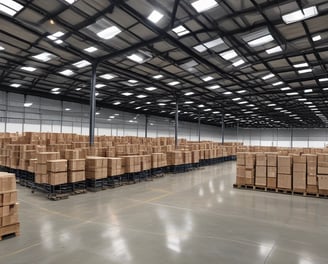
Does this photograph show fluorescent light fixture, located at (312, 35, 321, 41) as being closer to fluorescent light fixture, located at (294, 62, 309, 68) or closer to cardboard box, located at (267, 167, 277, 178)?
fluorescent light fixture, located at (294, 62, 309, 68)

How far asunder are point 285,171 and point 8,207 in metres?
9.44

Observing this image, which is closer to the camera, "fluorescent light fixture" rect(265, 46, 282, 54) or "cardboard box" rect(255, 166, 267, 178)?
"cardboard box" rect(255, 166, 267, 178)

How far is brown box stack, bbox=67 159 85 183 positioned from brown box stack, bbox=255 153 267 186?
23.6 feet

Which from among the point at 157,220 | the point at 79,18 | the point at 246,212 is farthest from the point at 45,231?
the point at 79,18

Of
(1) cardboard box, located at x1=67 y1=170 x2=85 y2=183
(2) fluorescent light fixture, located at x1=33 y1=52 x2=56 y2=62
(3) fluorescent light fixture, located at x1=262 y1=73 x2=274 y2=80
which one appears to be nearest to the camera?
(1) cardboard box, located at x1=67 y1=170 x2=85 y2=183

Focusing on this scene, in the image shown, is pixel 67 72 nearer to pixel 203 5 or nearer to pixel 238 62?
pixel 238 62

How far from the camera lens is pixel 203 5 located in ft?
23.7

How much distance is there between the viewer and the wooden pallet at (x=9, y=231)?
471 cm

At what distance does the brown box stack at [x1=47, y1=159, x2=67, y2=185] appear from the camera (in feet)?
26.4

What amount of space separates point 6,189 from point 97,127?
70.8 feet

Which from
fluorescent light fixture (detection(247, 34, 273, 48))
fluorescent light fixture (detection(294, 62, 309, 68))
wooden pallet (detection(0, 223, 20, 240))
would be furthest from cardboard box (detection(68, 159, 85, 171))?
fluorescent light fixture (detection(294, 62, 309, 68))

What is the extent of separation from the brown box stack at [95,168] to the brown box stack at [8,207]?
4.40 metres

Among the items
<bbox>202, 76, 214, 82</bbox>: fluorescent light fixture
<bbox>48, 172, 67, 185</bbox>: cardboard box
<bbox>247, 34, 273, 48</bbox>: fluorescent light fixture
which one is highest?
<bbox>202, 76, 214, 82</bbox>: fluorescent light fixture

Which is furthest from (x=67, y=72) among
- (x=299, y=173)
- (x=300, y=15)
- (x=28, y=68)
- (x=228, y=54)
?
(x=299, y=173)
